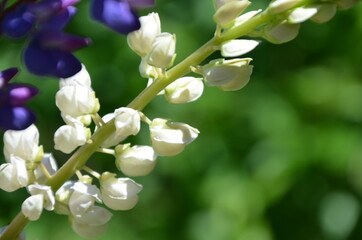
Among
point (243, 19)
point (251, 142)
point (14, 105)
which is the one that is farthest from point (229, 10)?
point (251, 142)

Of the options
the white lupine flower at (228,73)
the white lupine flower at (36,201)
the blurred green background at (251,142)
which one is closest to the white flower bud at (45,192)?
the white lupine flower at (36,201)

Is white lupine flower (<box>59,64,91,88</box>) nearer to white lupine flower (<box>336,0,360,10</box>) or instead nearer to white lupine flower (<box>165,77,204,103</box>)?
white lupine flower (<box>165,77,204,103</box>)

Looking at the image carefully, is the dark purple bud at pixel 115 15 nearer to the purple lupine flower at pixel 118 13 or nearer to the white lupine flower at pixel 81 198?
the purple lupine flower at pixel 118 13

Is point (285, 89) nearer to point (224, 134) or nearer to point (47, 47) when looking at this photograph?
point (224, 134)

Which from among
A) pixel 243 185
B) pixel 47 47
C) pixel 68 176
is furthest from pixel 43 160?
pixel 243 185

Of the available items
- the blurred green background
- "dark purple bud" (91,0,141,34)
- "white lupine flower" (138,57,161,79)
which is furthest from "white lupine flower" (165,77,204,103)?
the blurred green background

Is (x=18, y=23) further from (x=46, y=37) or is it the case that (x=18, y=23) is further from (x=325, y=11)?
(x=325, y=11)
